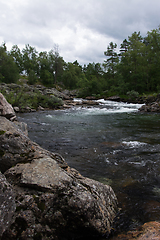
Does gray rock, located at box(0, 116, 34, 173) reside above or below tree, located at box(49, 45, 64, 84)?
below

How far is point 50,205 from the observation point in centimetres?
239

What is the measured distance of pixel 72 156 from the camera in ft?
21.7

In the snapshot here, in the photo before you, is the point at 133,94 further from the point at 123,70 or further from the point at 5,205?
the point at 5,205

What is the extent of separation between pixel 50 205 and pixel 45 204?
8cm

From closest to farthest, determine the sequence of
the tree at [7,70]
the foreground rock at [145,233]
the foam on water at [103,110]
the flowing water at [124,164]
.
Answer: the foreground rock at [145,233] < the flowing water at [124,164] < the foam on water at [103,110] < the tree at [7,70]

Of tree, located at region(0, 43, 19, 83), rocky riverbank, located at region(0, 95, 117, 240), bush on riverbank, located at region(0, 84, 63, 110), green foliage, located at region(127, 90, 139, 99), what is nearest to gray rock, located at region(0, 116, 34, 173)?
rocky riverbank, located at region(0, 95, 117, 240)

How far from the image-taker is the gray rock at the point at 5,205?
196 centimetres

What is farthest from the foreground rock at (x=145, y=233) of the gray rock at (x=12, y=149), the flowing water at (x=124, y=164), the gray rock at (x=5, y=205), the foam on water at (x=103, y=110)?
the foam on water at (x=103, y=110)

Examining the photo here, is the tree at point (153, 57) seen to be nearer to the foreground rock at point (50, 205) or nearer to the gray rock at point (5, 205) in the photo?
the foreground rock at point (50, 205)

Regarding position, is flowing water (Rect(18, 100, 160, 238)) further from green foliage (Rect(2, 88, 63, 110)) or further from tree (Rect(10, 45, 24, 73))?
tree (Rect(10, 45, 24, 73))

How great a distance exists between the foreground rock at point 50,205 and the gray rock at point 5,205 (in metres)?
0.08

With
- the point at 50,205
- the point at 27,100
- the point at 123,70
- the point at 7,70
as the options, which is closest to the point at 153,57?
the point at 123,70

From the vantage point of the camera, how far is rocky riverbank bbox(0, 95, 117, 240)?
2115 millimetres

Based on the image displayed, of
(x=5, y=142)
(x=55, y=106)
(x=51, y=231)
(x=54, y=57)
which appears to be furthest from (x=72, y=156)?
(x=54, y=57)
